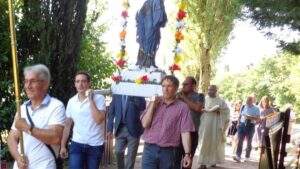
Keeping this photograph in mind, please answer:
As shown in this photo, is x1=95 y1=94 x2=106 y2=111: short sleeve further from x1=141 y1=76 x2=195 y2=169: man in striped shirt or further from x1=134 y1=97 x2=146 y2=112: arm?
x1=134 y1=97 x2=146 y2=112: arm

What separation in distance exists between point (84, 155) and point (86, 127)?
366 mm

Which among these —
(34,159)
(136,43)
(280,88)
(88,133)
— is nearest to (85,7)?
(136,43)

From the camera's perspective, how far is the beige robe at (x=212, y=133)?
37.7ft

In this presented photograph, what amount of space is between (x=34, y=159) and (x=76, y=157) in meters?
2.55

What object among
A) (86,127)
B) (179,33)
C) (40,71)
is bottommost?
(86,127)

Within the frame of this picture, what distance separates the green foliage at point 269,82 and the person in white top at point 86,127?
35.0m

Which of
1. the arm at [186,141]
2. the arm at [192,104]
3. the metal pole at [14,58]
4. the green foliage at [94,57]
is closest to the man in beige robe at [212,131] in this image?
the green foliage at [94,57]

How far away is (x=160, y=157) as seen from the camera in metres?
6.17

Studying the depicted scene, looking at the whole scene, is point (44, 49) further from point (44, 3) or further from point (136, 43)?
point (136, 43)

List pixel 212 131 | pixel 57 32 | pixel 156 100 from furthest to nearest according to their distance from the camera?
1. pixel 212 131
2. pixel 57 32
3. pixel 156 100

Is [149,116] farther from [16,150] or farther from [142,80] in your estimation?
[16,150]

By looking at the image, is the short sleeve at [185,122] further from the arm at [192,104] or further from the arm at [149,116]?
the arm at [192,104]

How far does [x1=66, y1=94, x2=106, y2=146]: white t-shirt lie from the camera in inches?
257

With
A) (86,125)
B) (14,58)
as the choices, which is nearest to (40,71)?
(14,58)
